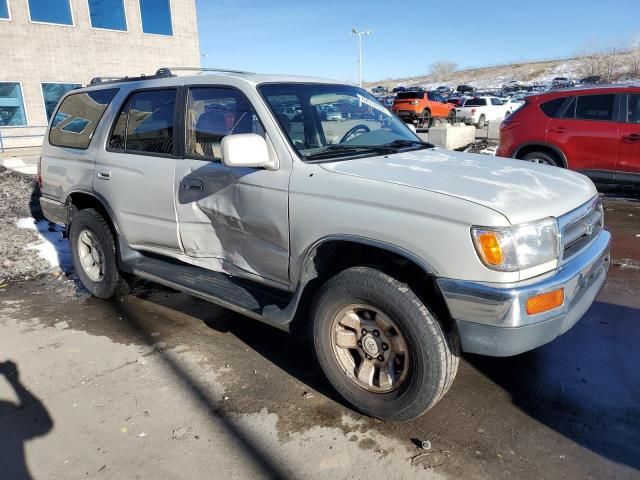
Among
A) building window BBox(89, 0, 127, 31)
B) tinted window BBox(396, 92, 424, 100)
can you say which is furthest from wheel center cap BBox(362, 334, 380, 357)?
tinted window BBox(396, 92, 424, 100)

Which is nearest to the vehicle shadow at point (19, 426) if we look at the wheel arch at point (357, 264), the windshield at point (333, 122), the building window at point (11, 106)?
the wheel arch at point (357, 264)

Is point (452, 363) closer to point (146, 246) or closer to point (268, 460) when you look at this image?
point (268, 460)

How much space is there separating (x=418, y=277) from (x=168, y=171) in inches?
81.8

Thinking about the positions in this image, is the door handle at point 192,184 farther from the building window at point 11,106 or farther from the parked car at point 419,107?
the parked car at point 419,107

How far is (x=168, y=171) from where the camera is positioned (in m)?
3.81

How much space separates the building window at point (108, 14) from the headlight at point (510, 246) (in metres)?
19.5

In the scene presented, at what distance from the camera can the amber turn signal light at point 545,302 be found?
2.40 m

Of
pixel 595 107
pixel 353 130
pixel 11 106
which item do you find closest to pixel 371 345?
pixel 353 130

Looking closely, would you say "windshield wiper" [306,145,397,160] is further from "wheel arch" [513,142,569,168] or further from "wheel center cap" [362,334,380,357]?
"wheel arch" [513,142,569,168]

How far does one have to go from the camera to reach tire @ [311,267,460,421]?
259 centimetres

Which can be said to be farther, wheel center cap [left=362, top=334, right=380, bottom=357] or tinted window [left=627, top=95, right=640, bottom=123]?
tinted window [left=627, top=95, right=640, bottom=123]

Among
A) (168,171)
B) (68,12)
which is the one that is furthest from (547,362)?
(68,12)

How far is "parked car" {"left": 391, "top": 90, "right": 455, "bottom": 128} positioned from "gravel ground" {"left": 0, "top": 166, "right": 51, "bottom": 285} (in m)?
19.6

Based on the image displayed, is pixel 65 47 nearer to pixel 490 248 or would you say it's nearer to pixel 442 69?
pixel 490 248
